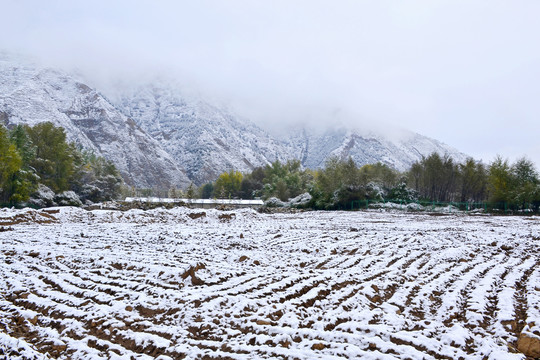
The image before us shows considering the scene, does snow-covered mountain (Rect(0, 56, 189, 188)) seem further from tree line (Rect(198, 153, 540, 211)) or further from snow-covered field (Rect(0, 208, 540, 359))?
snow-covered field (Rect(0, 208, 540, 359))

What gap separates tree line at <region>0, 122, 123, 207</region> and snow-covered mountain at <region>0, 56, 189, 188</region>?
104 meters

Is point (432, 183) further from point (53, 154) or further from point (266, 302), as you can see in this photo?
point (53, 154)

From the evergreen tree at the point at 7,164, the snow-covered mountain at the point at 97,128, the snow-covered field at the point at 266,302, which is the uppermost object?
the snow-covered mountain at the point at 97,128

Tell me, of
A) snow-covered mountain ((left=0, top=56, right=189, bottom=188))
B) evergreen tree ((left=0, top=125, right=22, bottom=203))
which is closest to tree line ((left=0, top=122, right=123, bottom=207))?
evergreen tree ((left=0, top=125, right=22, bottom=203))

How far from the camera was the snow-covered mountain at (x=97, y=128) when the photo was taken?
15720 centimetres

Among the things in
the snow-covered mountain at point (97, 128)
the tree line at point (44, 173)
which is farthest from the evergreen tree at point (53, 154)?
the snow-covered mountain at point (97, 128)

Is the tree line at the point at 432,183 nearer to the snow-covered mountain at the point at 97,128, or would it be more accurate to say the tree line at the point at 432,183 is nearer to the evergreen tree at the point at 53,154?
the evergreen tree at the point at 53,154

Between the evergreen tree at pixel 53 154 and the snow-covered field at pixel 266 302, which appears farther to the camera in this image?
the evergreen tree at pixel 53 154

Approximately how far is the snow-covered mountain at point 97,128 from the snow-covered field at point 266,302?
6111 inches

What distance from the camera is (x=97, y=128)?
182m

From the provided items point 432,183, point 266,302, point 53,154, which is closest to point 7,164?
point 53,154

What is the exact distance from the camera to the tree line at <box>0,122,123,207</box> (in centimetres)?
3634

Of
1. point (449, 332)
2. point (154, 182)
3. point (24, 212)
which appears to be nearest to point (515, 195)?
point (449, 332)

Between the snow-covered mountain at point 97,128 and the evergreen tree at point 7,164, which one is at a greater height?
the snow-covered mountain at point 97,128
